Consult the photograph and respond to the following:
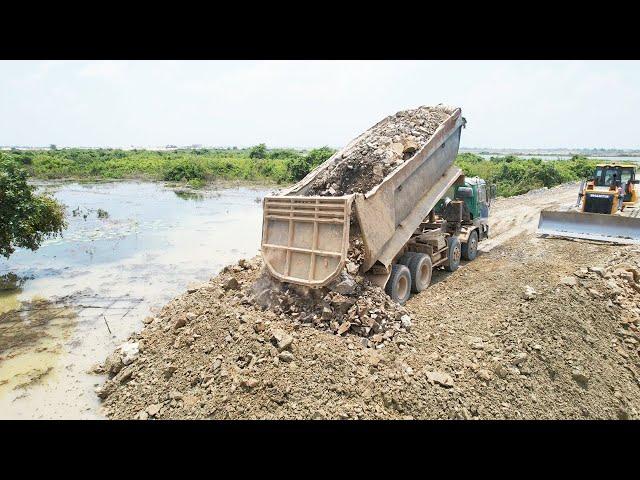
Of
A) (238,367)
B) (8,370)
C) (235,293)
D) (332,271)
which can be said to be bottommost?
(8,370)

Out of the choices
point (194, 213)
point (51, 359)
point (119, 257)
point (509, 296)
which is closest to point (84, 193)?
point (194, 213)

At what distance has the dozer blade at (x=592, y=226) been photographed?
10.4m

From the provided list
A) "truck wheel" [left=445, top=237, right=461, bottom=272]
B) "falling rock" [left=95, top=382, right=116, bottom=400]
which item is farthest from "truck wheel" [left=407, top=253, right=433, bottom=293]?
"falling rock" [left=95, top=382, right=116, bottom=400]

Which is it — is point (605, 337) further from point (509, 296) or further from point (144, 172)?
point (144, 172)

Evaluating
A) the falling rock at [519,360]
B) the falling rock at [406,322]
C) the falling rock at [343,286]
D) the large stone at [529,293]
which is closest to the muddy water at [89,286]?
the falling rock at [343,286]

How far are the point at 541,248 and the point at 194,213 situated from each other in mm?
15668

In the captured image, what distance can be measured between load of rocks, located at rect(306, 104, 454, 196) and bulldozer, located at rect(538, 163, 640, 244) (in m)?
4.70

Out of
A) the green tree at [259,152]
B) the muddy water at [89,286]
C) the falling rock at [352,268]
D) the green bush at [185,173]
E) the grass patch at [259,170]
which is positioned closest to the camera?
the muddy water at [89,286]

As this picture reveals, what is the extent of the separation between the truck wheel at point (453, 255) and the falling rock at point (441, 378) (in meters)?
4.79

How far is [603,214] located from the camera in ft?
36.3

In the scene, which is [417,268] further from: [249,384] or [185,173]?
[185,173]

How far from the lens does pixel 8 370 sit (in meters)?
6.85

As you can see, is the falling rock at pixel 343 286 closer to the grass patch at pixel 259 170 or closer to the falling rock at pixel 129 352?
the falling rock at pixel 129 352

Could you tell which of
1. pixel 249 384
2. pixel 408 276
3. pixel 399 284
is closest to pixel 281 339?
pixel 249 384
